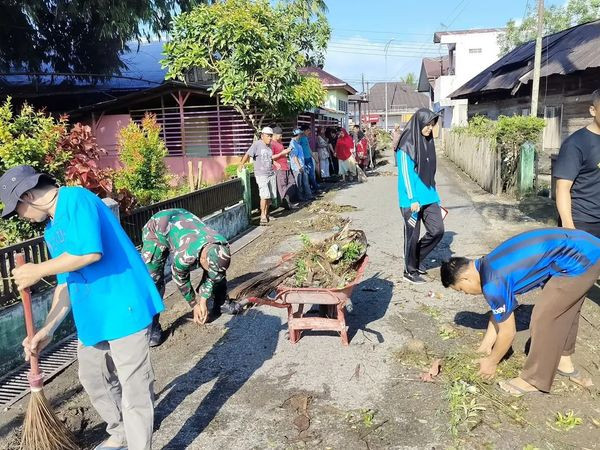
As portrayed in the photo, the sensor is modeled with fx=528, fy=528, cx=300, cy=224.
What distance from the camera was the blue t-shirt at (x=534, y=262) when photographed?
361 centimetres

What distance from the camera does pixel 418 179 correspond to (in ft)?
20.3

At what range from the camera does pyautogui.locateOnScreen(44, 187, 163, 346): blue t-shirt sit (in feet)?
9.25

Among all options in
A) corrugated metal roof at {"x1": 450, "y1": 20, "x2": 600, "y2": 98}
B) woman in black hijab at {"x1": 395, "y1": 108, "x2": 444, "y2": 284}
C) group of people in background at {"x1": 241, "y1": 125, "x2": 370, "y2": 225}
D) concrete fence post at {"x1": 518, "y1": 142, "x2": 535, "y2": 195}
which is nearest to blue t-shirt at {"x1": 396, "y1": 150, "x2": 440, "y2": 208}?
woman in black hijab at {"x1": 395, "y1": 108, "x2": 444, "y2": 284}

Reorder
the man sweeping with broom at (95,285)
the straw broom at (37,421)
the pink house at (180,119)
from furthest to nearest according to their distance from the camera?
the pink house at (180,119) → the straw broom at (37,421) → the man sweeping with broom at (95,285)

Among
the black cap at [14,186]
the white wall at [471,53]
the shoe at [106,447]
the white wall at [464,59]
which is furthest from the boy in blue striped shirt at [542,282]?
the white wall at [471,53]

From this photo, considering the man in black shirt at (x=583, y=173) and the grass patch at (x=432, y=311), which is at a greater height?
the man in black shirt at (x=583, y=173)

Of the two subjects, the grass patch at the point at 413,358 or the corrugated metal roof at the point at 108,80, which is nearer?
the grass patch at the point at 413,358

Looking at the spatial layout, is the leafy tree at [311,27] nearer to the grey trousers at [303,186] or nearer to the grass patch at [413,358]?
the grey trousers at [303,186]

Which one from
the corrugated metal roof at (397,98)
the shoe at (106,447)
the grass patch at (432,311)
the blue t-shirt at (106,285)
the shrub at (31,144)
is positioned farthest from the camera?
the corrugated metal roof at (397,98)

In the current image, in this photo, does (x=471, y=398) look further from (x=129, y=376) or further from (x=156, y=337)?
(x=156, y=337)

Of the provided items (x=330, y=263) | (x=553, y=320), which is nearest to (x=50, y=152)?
(x=330, y=263)

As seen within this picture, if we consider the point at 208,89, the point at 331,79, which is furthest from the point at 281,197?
the point at 331,79

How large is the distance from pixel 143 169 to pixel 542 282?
22.6 ft

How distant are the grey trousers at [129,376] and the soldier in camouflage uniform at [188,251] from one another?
45.5 inches
